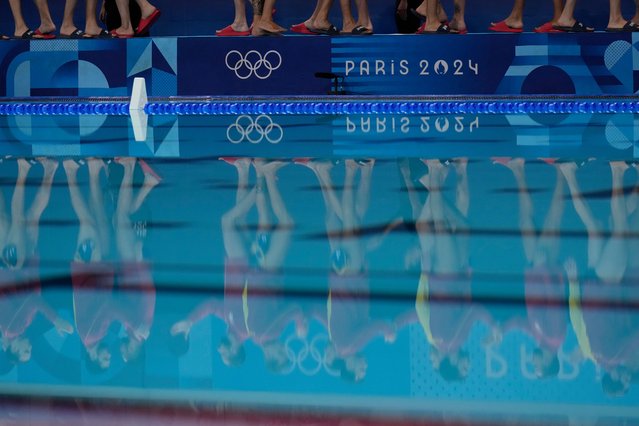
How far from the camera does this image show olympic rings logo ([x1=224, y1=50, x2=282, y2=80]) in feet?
30.3

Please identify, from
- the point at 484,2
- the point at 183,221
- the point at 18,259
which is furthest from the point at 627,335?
the point at 484,2

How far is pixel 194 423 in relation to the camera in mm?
1369

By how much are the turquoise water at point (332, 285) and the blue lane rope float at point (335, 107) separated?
397cm

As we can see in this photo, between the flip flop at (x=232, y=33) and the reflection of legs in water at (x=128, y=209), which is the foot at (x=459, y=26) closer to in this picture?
the flip flop at (x=232, y=33)

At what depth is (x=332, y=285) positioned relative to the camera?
215 centimetres

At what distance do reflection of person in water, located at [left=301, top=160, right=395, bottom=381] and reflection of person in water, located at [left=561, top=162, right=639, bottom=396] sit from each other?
301 mm

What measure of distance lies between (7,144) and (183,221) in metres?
2.97

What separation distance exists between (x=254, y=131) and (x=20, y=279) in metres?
4.30

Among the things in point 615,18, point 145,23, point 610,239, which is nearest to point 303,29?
point 145,23

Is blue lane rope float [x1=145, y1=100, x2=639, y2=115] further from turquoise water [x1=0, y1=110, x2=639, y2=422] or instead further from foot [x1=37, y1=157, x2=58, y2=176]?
turquoise water [x1=0, y1=110, x2=639, y2=422]

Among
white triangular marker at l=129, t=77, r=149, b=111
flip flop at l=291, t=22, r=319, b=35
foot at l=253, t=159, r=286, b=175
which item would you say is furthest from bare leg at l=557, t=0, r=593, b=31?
foot at l=253, t=159, r=286, b=175

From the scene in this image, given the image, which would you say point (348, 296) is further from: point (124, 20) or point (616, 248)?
point (124, 20)

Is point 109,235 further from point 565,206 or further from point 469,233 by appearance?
point 565,206

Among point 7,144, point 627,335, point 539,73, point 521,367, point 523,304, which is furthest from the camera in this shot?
point 539,73
